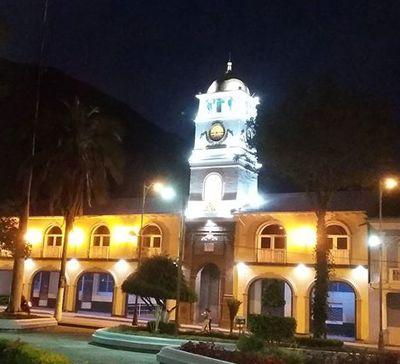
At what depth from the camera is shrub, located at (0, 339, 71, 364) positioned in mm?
11156

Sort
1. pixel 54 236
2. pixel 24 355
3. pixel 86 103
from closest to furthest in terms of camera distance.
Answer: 1. pixel 24 355
2. pixel 54 236
3. pixel 86 103

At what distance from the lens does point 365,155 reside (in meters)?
28.5

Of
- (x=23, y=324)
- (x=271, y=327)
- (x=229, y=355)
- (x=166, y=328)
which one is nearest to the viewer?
(x=229, y=355)

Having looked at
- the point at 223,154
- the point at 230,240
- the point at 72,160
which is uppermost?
the point at 223,154

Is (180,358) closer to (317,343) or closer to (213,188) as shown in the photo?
(317,343)

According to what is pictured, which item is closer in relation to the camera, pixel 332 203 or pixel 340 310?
pixel 332 203

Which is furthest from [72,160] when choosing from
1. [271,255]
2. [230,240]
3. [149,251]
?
[271,255]

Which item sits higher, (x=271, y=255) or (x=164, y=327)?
(x=271, y=255)

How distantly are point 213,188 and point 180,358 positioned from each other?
78.9 feet

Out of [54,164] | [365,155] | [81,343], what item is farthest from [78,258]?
[365,155]

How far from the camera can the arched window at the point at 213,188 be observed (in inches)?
1527

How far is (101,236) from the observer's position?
4212 cm

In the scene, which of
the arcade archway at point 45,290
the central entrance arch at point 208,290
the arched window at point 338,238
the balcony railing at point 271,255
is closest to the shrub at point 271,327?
the arched window at point 338,238

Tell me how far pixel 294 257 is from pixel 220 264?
15.8 feet
